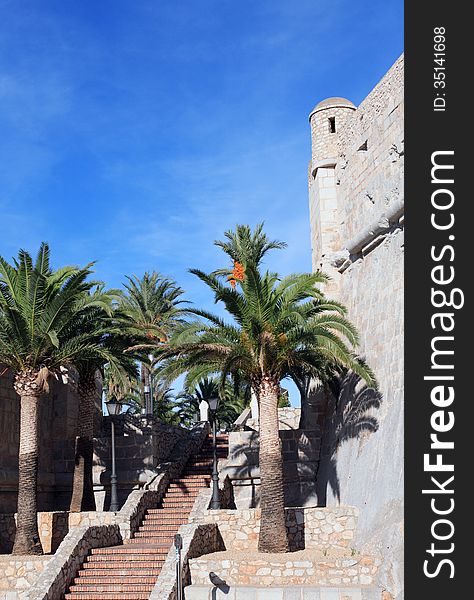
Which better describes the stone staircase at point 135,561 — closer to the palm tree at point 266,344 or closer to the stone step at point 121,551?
the stone step at point 121,551

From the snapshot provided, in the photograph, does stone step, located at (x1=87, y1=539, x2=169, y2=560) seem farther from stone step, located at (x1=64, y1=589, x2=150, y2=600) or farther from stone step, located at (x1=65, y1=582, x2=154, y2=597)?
stone step, located at (x1=64, y1=589, x2=150, y2=600)

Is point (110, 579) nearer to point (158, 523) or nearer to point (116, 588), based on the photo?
point (116, 588)

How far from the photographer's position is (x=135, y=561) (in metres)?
15.1

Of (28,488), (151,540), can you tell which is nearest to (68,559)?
(28,488)

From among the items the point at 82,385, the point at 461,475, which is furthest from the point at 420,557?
the point at 82,385

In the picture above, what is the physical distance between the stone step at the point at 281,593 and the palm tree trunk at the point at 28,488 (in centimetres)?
444

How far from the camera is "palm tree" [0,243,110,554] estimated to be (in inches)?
642

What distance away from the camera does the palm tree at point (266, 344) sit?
15469 millimetres

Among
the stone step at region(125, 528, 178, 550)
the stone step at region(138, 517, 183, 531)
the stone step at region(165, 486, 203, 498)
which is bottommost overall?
the stone step at region(125, 528, 178, 550)

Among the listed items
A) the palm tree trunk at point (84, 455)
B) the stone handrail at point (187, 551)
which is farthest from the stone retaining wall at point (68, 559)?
the palm tree trunk at point (84, 455)

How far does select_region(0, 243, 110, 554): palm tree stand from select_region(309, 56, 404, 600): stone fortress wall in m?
6.72

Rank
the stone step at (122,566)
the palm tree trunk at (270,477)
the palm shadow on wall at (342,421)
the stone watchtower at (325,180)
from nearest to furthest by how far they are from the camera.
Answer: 1. the stone step at (122,566)
2. the palm tree trunk at (270,477)
3. the palm shadow on wall at (342,421)
4. the stone watchtower at (325,180)

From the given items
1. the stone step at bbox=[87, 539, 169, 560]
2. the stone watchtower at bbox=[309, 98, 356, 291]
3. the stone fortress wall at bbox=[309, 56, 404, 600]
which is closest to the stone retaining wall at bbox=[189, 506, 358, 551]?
the stone fortress wall at bbox=[309, 56, 404, 600]

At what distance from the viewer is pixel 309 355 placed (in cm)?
1614
